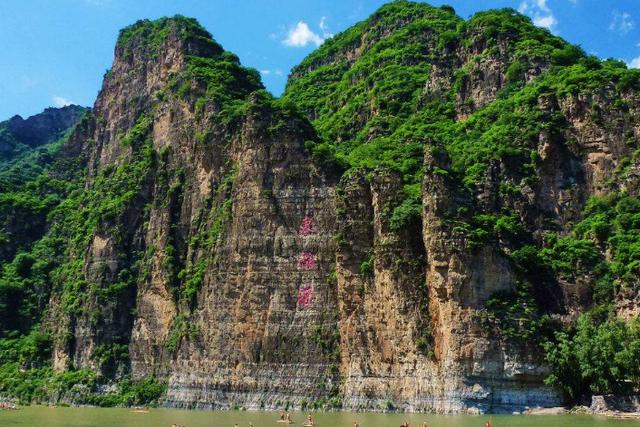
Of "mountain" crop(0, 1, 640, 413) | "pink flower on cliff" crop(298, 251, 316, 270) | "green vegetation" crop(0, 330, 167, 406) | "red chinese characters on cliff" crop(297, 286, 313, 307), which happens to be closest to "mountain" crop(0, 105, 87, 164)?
"mountain" crop(0, 1, 640, 413)

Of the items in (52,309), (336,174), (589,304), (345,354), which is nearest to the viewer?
(589,304)

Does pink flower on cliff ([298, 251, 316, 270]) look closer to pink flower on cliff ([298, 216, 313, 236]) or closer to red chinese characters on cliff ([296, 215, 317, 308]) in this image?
red chinese characters on cliff ([296, 215, 317, 308])

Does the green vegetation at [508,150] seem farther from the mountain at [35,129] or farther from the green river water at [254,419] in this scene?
the mountain at [35,129]

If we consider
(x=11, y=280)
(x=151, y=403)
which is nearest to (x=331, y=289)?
(x=151, y=403)

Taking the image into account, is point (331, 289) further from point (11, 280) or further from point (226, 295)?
point (11, 280)

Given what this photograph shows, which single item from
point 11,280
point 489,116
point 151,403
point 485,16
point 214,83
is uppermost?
point 485,16

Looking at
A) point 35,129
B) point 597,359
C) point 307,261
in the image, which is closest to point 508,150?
point 307,261

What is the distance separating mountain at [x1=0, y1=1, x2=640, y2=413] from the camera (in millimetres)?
60219

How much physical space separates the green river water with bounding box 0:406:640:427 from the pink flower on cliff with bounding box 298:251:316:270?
45.5 feet

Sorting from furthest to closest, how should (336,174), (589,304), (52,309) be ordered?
1. (52,309)
2. (336,174)
3. (589,304)

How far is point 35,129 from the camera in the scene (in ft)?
530

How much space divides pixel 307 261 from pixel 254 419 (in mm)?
18162

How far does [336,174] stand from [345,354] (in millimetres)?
17540

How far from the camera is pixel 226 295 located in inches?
2960
